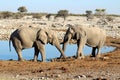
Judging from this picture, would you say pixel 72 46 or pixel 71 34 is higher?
pixel 71 34

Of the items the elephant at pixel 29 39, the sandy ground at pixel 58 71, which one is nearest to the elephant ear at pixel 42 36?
the elephant at pixel 29 39

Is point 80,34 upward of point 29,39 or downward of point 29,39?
downward

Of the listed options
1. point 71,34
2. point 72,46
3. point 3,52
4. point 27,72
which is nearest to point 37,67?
point 27,72

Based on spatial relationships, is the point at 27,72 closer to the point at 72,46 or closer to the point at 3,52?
the point at 3,52

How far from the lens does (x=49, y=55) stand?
29.3 m

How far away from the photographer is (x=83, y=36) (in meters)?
25.2

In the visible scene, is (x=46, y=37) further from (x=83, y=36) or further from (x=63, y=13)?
(x=63, y=13)

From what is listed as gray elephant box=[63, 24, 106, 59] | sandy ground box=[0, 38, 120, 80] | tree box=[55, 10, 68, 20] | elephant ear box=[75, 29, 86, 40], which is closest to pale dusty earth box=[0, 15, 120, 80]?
sandy ground box=[0, 38, 120, 80]

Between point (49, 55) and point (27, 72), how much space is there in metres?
11.0

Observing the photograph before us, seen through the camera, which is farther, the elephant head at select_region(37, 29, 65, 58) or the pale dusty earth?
the elephant head at select_region(37, 29, 65, 58)

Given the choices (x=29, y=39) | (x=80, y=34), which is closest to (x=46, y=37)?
(x=29, y=39)

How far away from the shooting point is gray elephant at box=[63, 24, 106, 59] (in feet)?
81.6

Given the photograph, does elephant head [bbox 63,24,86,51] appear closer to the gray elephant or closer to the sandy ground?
the gray elephant

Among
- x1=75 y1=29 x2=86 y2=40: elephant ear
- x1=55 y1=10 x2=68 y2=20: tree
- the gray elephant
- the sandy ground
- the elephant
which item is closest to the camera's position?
the sandy ground
